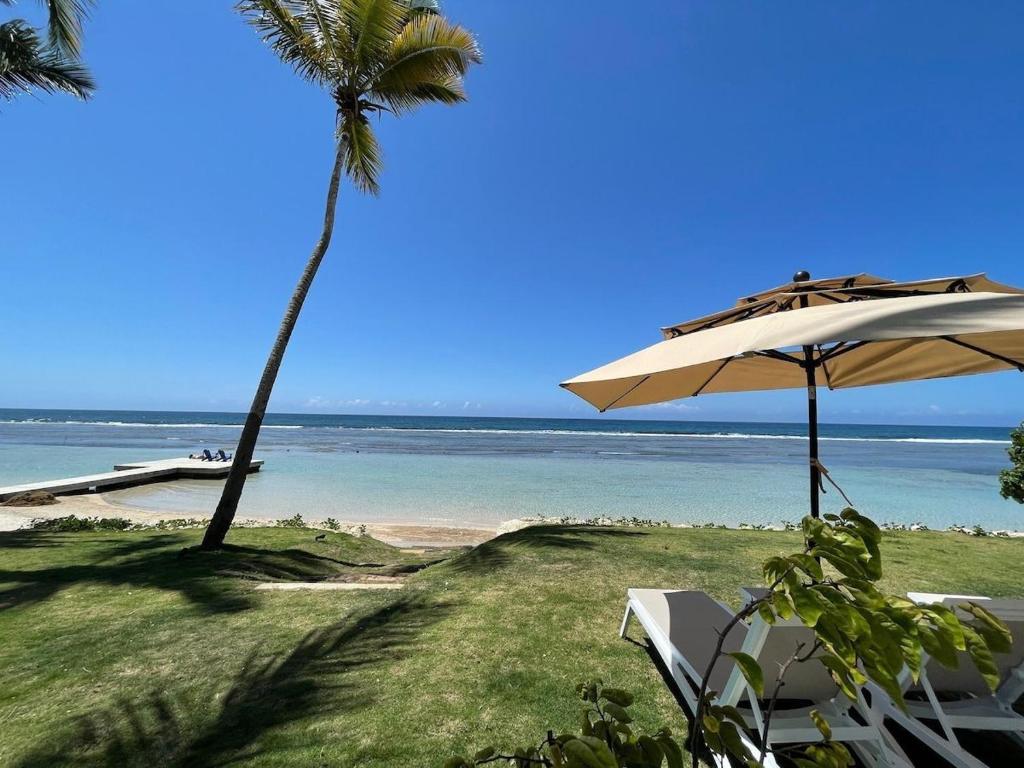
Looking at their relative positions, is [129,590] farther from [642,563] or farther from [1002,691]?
[1002,691]

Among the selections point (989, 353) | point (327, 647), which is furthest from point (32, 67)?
point (989, 353)

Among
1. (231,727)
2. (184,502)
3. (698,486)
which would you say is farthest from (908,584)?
(184,502)

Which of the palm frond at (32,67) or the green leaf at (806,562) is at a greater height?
the palm frond at (32,67)

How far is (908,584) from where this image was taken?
16.5 feet

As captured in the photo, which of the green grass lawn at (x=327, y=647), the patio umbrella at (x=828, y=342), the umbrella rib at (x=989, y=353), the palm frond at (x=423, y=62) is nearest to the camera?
the patio umbrella at (x=828, y=342)

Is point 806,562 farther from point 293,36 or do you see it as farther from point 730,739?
point 293,36

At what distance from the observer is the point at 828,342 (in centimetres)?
198

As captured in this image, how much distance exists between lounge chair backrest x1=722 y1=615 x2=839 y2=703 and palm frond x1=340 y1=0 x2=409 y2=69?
8.31 meters

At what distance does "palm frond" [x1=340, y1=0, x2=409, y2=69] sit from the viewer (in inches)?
261

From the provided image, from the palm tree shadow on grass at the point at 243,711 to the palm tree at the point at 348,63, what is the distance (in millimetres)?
3849

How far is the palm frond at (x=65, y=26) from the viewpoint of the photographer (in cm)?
827

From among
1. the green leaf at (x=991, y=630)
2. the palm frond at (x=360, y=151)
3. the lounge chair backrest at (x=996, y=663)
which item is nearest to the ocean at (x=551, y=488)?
the palm frond at (x=360, y=151)

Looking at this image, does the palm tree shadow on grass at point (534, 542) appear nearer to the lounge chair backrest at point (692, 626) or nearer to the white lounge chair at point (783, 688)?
the lounge chair backrest at point (692, 626)

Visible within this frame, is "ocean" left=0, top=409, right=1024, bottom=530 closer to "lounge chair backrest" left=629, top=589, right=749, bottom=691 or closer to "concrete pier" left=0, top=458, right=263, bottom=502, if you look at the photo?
"concrete pier" left=0, top=458, right=263, bottom=502
